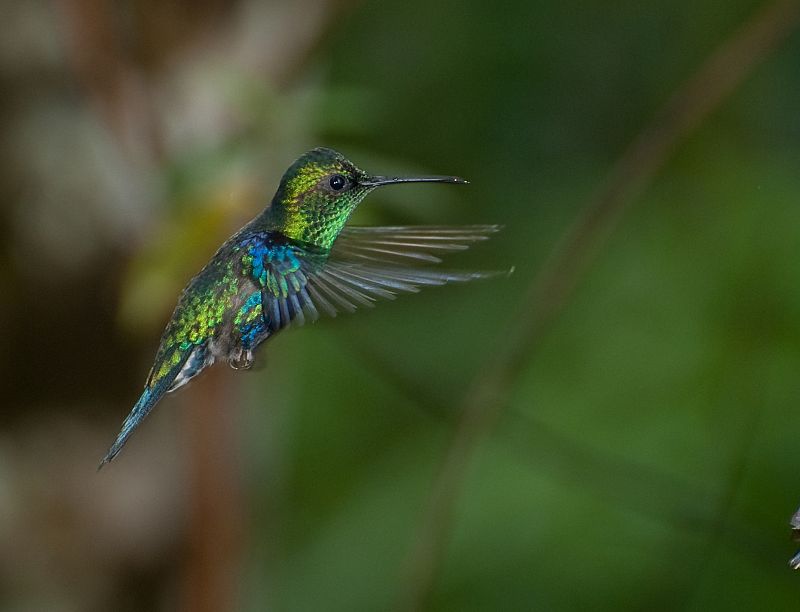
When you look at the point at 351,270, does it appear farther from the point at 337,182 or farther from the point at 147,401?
the point at 147,401

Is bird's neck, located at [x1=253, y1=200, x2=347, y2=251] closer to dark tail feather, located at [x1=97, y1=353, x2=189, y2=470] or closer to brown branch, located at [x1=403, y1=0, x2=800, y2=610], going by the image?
dark tail feather, located at [x1=97, y1=353, x2=189, y2=470]

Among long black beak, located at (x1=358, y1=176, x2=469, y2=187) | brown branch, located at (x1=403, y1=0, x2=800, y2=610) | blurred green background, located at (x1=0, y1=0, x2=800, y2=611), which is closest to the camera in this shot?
long black beak, located at (x1=358, y1=176, x2=469, y2=187)

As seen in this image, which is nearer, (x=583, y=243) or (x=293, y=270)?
(x=293, y=270)

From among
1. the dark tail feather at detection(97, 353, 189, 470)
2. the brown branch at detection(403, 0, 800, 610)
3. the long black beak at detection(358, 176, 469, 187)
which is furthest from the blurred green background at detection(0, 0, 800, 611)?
the long black beak at detection(358, 176, 469, 187)

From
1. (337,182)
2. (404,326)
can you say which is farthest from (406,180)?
(404,326)

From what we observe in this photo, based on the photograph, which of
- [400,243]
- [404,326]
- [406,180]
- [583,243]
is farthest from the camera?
[404,326]

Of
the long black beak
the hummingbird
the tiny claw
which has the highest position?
the long black beak

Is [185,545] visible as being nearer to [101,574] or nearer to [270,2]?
[101,574]

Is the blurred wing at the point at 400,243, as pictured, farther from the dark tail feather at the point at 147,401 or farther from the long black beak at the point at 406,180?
the dark tail feather at the point at 147,401
